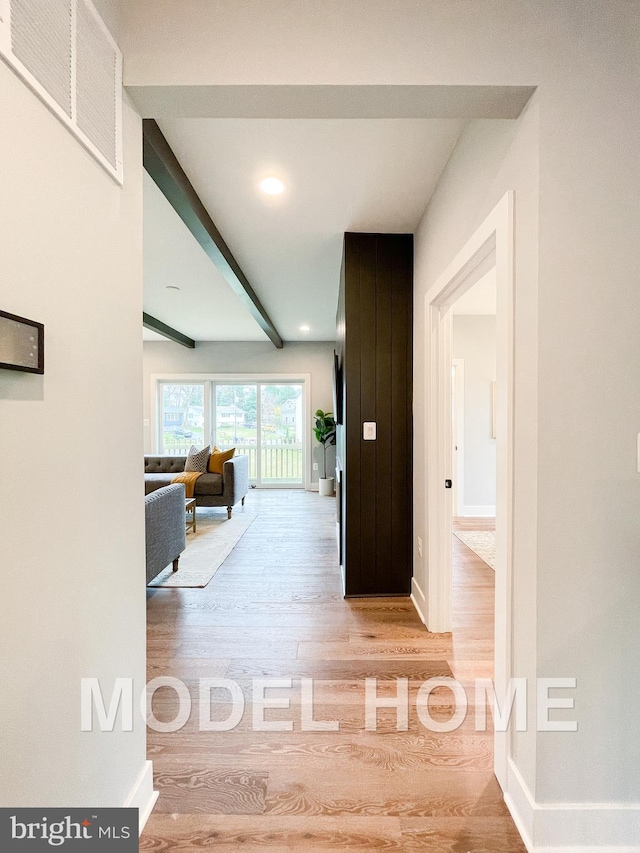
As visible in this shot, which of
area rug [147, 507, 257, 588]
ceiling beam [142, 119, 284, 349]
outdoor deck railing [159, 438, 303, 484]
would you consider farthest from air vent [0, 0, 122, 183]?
outdoor deck railing [159, 438, 303, 484]

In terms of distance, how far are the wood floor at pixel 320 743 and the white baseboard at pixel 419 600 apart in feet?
0.20

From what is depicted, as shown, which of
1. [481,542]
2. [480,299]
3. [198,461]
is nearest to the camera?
[481,542]

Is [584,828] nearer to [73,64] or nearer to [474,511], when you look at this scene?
[73,64]

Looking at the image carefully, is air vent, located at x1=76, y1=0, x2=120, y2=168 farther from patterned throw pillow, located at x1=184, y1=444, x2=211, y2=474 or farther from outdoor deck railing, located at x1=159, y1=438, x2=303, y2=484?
outdoor deck railing, located at x1=159, y1=438, x2=303, y2=484

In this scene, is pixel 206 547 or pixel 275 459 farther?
pixel 275 459

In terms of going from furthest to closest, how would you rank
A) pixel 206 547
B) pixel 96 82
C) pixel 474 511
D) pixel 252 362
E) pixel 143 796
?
1. pixel 252 362
2. pixel 474 511
3. pixel 206 547
4. pixel 143 796
5. pixel 96 82

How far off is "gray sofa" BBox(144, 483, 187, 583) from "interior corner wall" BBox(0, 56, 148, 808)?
1.58 meters

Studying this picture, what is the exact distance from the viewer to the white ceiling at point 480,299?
4.32 m

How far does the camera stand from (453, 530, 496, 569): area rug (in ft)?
12.7

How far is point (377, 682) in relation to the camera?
6.60ft

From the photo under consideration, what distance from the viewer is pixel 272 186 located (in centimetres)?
232

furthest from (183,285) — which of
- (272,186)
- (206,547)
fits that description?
(206,547)

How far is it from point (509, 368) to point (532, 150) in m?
0.64

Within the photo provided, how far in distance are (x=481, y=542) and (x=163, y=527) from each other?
123 inches
